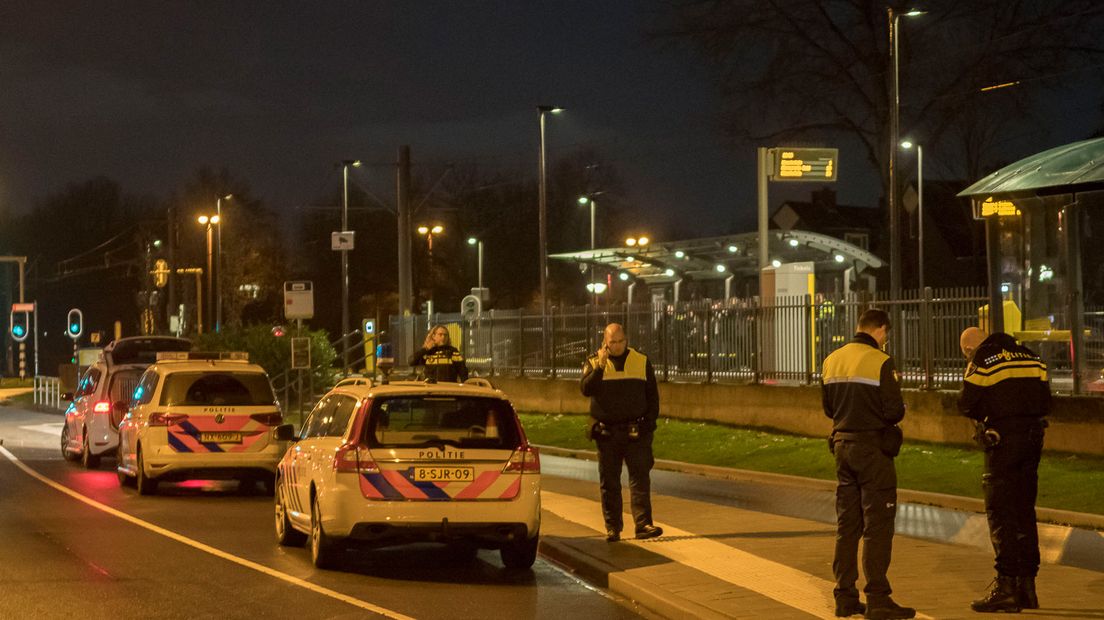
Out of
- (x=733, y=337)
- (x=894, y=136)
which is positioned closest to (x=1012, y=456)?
(x=733, y=337)

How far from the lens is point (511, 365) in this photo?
114 feet

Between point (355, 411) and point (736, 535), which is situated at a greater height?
point (355, 411)

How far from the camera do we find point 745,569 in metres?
11.4

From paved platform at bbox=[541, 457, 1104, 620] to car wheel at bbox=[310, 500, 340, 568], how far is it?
6.18 feet

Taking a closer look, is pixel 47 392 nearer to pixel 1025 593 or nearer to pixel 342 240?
pixel 342 240

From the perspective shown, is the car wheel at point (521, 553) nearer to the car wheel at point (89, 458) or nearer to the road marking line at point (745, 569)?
the road marking line at point (745, 569)

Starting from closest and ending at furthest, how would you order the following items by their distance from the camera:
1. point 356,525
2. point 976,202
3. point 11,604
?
point 11,604 → point 356,525 → point 976,202

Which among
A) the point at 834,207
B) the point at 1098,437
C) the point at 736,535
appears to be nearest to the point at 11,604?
the point at 736,535

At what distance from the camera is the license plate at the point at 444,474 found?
1165 cm

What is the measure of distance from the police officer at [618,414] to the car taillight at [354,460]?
6.96 ft

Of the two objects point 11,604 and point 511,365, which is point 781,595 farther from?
point 511,365

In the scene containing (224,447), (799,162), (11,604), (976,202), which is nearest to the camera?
(11,604)

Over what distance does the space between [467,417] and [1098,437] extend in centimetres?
1007

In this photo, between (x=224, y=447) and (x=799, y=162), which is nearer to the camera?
(x=224, y=447)
